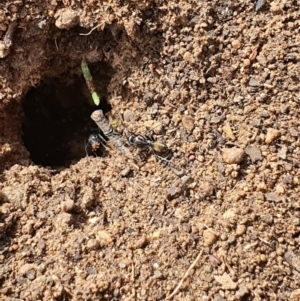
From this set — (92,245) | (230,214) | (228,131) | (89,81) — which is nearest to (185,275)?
(230,214)

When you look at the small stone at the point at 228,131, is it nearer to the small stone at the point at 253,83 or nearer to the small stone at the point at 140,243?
the small stone at the point at 253,83

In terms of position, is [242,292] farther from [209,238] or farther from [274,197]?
[274,197]

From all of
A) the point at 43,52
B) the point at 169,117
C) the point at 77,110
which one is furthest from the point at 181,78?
the point at 77,110

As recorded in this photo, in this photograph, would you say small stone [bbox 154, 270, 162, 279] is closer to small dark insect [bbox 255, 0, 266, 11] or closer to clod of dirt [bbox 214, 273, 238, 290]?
clod of dirt [bbox 214, 273, 238, 290]

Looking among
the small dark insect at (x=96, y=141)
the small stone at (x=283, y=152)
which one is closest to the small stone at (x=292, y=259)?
the small stone at (x=283, y=152)

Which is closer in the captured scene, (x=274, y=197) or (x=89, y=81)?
(x=274, y=197)

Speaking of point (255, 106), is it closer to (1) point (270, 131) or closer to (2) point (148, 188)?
(1) point (270, 131)

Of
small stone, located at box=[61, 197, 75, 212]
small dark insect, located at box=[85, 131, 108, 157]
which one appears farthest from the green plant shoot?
small stone, located at box=[61, 197, 75, 212]
